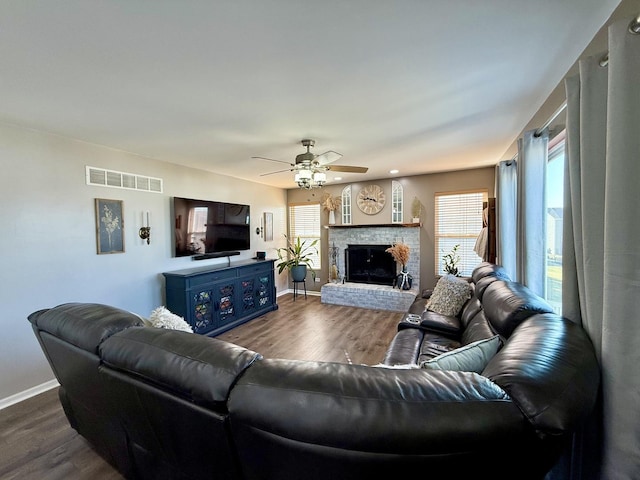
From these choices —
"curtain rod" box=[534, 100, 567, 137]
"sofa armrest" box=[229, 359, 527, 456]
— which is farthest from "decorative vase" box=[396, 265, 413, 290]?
"sofa armrest" box=[229, 359, 527, 456]

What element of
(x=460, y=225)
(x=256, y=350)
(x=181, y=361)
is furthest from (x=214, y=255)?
(x=460, y=225)

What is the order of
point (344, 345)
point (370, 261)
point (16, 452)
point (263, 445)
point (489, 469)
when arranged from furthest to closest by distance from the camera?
point (370, 261), point (344, 345), point (16, 452), point (263, 445), point (489, 469)

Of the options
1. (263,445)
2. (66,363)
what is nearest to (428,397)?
(263,445)

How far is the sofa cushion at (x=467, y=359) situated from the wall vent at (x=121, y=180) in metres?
3.74

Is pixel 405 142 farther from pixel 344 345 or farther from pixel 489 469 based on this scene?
pixel 489 469

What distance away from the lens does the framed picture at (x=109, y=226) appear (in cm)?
312

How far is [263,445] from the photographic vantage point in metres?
0.87

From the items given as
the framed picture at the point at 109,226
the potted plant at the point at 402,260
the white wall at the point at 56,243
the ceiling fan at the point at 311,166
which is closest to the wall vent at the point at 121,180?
the white wall at the point at 56,243

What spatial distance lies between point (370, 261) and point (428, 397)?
4.93 metres

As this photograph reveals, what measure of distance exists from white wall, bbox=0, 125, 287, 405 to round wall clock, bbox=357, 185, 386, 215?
359 cm

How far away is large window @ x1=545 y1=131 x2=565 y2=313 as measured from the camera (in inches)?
94.3

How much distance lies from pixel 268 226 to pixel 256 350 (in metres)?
3.03

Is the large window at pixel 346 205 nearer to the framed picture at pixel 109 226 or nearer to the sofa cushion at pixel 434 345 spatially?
the sofa cushion at pixel 434 345

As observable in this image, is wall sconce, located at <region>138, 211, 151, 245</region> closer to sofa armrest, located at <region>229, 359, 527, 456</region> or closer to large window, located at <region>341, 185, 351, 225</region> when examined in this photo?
sofa armrest, located at <region>229, 359, 527, 456</region>
